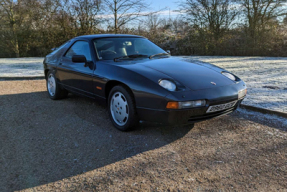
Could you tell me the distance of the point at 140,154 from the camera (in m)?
2.85

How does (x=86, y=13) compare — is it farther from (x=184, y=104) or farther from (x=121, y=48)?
(x=184, y=104)

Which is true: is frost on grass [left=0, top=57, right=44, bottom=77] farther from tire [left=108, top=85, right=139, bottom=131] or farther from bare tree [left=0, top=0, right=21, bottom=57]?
bare tree [left=0, top=0, right=21, bottom=57]

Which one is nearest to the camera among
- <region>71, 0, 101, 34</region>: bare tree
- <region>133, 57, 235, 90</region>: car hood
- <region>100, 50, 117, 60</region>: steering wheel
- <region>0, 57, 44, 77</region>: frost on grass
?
<region>133, 57, 235, 90</region>: car hood

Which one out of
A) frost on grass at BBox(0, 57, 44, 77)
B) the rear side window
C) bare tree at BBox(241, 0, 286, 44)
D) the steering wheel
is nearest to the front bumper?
the steering wheel

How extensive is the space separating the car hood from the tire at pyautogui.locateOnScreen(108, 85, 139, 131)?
21.4 inches

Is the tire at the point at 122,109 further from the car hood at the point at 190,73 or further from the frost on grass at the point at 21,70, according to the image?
the frost on grass at the point at 21,70

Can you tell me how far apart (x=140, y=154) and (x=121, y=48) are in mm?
2067

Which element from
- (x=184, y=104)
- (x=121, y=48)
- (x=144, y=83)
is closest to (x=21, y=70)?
(x=121, y=48)

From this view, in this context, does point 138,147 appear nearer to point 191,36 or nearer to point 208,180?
point 208,180

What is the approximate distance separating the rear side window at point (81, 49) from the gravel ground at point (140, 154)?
1.06 m

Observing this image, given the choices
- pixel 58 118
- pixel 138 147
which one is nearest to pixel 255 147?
pixel 138 147

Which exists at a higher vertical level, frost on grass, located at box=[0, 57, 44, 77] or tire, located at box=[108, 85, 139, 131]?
frost on grass, located at box=[0, 57, 44, 77]

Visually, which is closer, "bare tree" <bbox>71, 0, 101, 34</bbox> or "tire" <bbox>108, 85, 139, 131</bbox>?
"tire" <bbox>108, 85, 139, 131</bbox>

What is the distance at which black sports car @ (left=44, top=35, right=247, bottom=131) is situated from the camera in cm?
298
